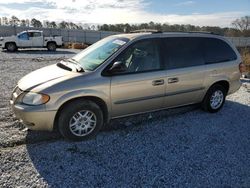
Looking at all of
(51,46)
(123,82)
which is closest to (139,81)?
(123,82)

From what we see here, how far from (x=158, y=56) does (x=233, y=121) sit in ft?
7.19

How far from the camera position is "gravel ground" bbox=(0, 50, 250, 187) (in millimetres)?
3287

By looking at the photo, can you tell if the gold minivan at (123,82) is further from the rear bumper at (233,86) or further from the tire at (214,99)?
the rear bumper at (233,86)

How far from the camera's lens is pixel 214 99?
5.74 m

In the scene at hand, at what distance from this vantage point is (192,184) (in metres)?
3.26

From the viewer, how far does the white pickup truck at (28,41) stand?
19.9 meters

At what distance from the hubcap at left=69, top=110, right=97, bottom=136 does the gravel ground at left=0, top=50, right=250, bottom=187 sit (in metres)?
0.21

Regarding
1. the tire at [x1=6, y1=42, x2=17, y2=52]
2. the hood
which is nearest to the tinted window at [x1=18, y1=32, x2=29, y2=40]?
the tire at [x1=6, y1=42, x2=17, y2=52]

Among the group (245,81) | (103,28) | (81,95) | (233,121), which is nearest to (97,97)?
(81,95)

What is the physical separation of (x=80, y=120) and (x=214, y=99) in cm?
317

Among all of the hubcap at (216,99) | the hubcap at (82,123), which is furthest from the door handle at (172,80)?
the hubcap at (82,123)

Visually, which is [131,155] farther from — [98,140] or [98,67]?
[98,67]

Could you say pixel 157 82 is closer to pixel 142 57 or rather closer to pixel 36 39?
pixel 142 57

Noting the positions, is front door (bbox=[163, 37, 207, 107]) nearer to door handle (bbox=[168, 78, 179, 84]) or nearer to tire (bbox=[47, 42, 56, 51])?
door handle (bbox=[168, 78, 179, 84])
